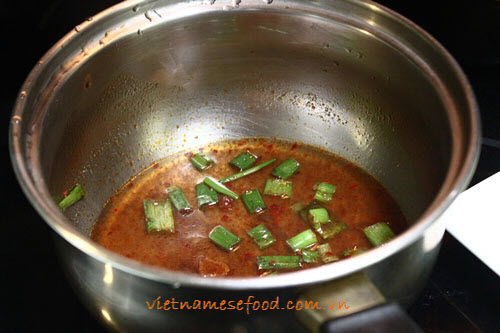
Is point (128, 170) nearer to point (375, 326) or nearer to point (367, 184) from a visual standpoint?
point (367, 184)

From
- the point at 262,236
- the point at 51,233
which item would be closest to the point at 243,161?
the point at 262,236

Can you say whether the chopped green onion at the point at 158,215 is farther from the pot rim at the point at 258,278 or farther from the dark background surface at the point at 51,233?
the pot rim at the point at 258,278

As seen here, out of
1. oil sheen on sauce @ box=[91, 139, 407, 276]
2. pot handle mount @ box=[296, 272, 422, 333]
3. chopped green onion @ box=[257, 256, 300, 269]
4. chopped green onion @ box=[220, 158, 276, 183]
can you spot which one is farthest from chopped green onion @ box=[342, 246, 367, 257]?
pot handle mount @ box=[296, 272, 422, 333]

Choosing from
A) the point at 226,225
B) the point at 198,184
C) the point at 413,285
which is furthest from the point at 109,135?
the point at 413,285

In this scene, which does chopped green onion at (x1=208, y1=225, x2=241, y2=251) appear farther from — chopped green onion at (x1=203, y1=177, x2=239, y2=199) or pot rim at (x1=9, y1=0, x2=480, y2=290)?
pot rim at (x1=9, y1=0, x2=480, y2=290)

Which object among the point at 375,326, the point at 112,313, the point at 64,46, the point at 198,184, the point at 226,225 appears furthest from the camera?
the point at 198,184

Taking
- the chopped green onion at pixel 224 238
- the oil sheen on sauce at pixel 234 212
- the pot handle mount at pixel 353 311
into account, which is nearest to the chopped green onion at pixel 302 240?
the oil sheen on sauce at pixel 234 212
